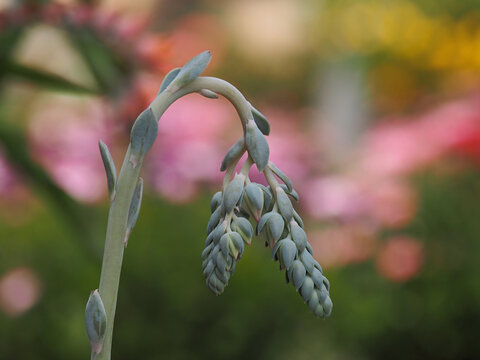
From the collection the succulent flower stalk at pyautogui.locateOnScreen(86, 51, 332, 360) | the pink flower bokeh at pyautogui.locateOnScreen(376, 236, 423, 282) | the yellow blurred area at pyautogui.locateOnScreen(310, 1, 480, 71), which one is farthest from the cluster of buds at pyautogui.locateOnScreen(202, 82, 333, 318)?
the yellow blurred area at pyautogui.locateOnScreen(310, 1, 480, 71)

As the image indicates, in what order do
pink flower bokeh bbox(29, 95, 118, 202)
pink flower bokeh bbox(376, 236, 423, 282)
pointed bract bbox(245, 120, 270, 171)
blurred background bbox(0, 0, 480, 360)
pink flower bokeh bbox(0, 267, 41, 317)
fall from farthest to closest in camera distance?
pink flower bokeh bbox(376, 236, 423, 282) → pink flower bokeh bbox(29, 95, 118, 202) → pink flower bokeh bbox(0, 267, 41, 317) → blurred background bbox(0, 0, 480, 360) → pointed bract bbox(245, 120, 270, 171)

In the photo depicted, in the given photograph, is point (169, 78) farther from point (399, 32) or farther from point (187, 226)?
point (399, 32)

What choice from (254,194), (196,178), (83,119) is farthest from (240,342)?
(254,194)

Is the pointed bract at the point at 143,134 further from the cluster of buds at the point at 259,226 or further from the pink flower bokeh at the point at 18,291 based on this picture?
the pink flower bokeh at the point at 18,291

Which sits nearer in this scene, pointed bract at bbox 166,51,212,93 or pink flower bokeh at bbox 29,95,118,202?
pointed bract at bbox 166,51,212,93

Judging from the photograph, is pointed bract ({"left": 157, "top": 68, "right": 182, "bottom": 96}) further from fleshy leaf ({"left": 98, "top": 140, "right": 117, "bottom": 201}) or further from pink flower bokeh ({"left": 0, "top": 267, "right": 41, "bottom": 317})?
pink flower bokeh ({"left": 0, "top": 267, "right": 41, "bottom": 317})

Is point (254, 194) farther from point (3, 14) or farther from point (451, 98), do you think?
point (451, 98)
